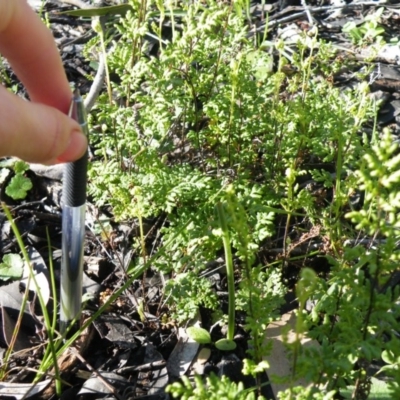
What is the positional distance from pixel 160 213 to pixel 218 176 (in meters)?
0.25

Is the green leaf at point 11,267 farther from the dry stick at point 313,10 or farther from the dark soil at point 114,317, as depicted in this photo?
the dry stick at point 313,10

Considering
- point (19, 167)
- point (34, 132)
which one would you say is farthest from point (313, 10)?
point (34, 132)

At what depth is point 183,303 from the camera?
6.43ft

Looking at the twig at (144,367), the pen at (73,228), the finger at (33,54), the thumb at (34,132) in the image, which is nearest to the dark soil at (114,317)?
the twig at (144,367)

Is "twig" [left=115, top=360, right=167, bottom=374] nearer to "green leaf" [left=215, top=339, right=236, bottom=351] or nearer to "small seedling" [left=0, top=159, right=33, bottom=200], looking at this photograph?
"green leaf" [left=215, top=339, right=236, bottom=351]

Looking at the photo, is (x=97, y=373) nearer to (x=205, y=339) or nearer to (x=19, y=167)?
(x=205, y=339)

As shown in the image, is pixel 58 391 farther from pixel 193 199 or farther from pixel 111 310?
pixel 193 199

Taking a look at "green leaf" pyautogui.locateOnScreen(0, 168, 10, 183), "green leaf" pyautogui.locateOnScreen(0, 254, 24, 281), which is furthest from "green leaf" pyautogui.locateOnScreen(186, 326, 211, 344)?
"green leaf" pyautogui.locateOnScreen(0, 168, 10, 183)

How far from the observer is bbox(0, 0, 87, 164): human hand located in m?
1.27

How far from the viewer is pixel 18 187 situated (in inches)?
100.0

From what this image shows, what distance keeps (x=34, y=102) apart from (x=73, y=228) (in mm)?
449

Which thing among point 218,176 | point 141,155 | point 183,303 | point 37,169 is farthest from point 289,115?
point 37,169

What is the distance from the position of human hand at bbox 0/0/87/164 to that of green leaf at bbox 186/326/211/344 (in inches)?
29.1

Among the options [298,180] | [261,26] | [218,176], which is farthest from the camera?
[261,26]
